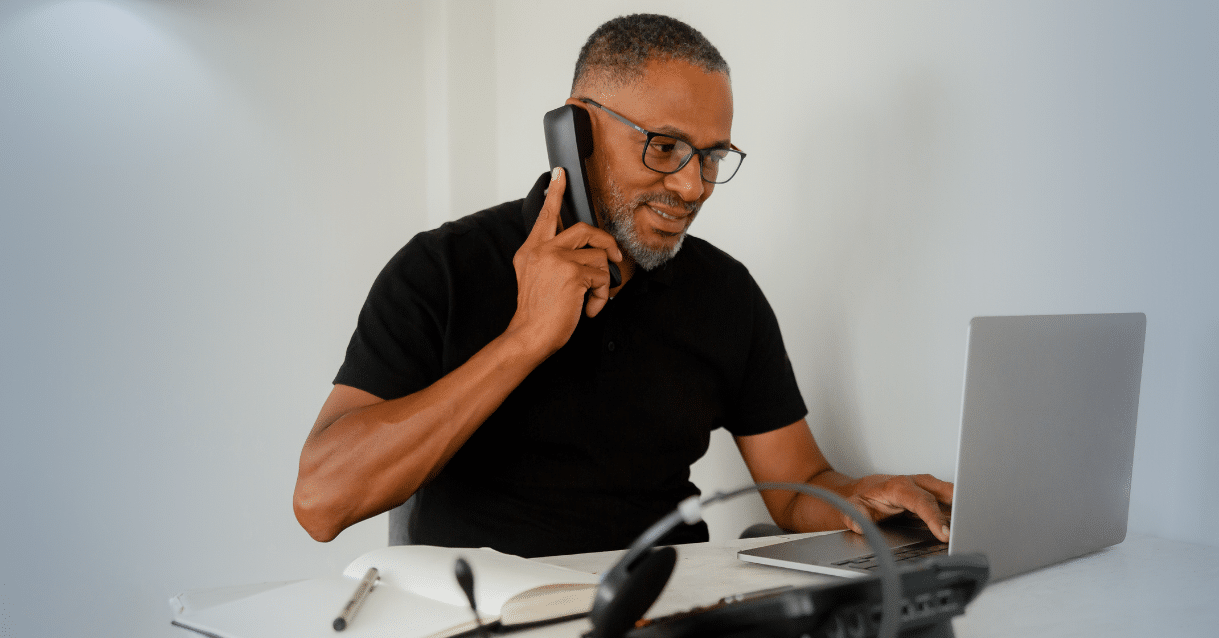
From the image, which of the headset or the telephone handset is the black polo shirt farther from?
the headset

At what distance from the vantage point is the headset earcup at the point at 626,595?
497 millimetres

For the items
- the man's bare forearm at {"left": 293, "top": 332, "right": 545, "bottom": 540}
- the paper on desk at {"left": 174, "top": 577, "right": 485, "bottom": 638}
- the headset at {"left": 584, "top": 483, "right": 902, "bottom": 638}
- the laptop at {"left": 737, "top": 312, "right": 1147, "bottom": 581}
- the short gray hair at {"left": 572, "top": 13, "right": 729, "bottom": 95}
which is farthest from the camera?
the short gray hair at {"left": 572, "top": 13, "right": 729, "bottom": 95}

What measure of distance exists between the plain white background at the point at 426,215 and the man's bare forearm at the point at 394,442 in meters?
0.73

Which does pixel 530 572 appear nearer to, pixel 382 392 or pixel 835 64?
pixel 382 392

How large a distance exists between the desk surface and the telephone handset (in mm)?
497

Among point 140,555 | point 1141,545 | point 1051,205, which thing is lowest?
point 140,555

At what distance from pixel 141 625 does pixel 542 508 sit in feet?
4.51

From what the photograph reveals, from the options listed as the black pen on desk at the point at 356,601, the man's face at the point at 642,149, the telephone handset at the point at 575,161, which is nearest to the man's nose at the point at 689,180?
the man's face at the point at 642,149

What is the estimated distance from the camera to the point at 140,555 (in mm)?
2014

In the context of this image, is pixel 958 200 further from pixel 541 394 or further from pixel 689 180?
pixel 541 394

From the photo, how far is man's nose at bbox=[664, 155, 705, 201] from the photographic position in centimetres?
128

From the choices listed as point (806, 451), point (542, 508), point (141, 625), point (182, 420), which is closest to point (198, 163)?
point (182, 420)

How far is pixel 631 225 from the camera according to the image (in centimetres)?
134

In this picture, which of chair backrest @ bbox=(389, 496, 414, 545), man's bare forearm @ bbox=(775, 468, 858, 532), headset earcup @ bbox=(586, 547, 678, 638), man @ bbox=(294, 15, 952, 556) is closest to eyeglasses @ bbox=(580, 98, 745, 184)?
man @ bbox=(294, 15, 952, 556)
